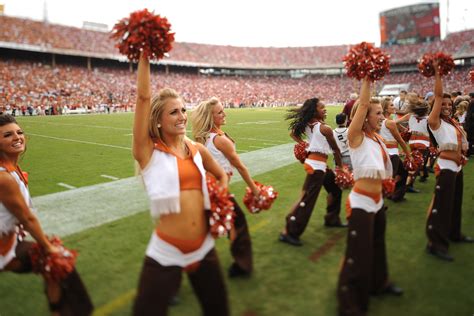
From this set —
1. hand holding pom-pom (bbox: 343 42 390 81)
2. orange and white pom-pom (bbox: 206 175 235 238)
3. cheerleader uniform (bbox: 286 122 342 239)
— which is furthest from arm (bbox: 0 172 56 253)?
cheerleader uniform (bbox: 286 122 342 239)

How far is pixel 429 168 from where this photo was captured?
884 cm

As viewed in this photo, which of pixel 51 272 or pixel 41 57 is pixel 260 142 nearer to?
pixel 51 272

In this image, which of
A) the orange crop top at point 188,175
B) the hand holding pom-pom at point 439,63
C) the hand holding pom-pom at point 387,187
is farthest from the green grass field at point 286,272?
the hand holding pom-pom at point 439,63

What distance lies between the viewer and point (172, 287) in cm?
194

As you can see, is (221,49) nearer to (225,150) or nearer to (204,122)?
(204,122)

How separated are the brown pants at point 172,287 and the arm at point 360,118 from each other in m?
1.53

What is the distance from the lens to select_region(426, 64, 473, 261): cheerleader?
382 centimetres

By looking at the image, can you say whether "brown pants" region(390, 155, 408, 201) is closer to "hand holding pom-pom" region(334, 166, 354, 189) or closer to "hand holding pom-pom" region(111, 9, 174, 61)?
"hand holding pom-pom" region(334, 166, 354, 189)

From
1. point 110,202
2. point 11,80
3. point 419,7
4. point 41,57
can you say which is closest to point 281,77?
point 419,7

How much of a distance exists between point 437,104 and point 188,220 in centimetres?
313

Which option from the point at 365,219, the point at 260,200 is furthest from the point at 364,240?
the point at 260,200

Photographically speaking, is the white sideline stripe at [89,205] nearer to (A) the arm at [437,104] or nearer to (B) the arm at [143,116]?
(B) the arm at [143,116]

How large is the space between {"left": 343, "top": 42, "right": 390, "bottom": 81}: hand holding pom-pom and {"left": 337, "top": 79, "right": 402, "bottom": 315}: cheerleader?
8cm

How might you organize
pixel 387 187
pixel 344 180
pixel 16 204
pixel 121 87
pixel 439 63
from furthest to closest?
pixel 121 87 < pixel 344 180 < pixel 439 63 < pixel 387 187 < pixel 16 204
